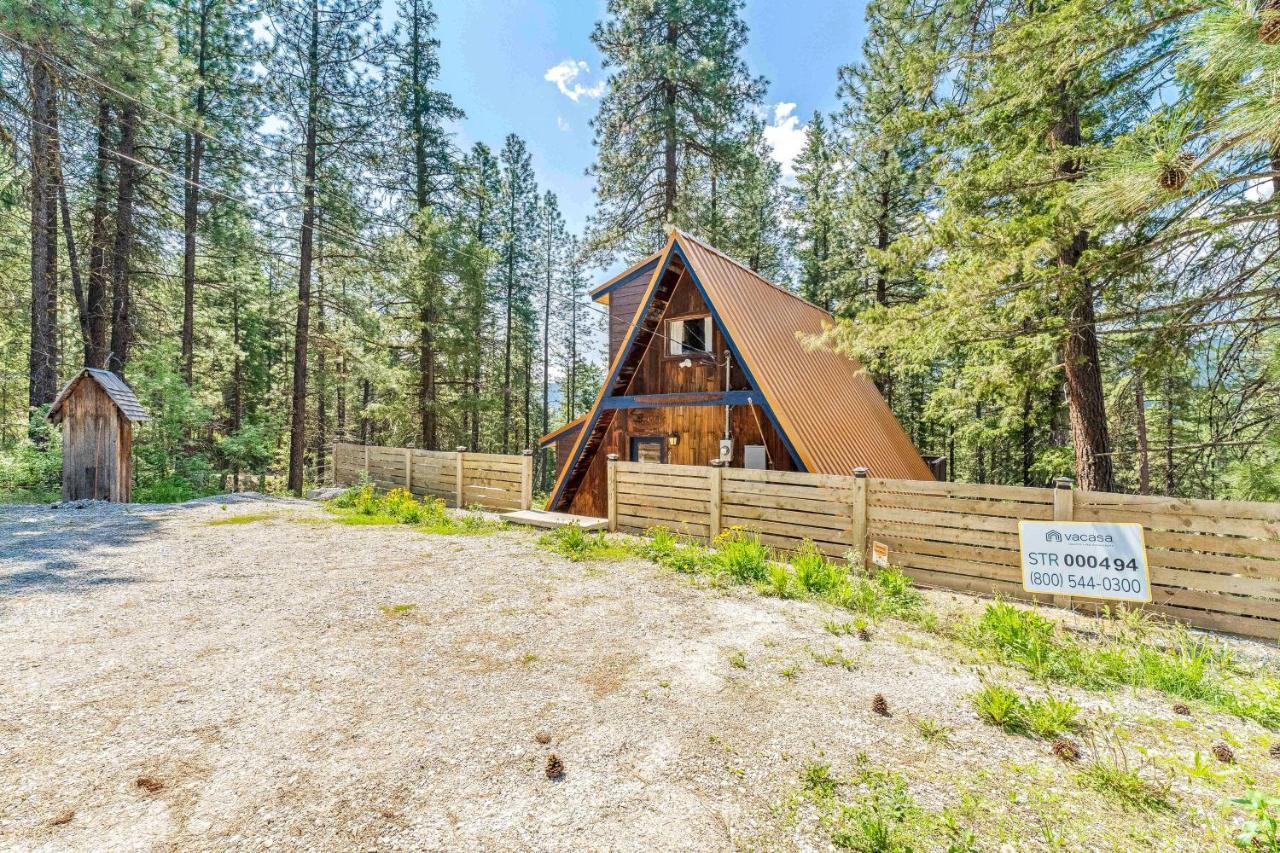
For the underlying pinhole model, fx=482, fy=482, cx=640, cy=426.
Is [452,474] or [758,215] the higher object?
[758,215]

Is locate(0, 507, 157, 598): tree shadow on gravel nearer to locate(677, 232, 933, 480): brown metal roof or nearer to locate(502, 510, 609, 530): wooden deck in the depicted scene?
locate(502, 510, 609, 530): wooden deck

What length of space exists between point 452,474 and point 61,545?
587 centimetres

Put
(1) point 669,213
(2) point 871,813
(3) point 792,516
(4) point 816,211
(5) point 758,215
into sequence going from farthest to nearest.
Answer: (5) point 758,215, (4) point 816,211, (1) point 669,213, (3) point 792,516, (2) point 871,813

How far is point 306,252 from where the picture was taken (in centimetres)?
1346

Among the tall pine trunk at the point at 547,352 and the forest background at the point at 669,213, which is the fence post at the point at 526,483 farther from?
the tall pine trunk at the point at 547,352

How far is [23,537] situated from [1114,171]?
43.0 feet

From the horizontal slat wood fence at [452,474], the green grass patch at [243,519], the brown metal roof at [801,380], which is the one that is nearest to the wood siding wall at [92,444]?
the green grass patch at [243,519]

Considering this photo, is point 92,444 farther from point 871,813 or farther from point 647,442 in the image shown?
point 871,813

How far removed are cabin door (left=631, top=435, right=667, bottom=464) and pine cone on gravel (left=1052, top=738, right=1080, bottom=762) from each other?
772 cm

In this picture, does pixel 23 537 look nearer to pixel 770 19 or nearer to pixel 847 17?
pixel 847 17

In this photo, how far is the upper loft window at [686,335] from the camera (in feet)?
32.5

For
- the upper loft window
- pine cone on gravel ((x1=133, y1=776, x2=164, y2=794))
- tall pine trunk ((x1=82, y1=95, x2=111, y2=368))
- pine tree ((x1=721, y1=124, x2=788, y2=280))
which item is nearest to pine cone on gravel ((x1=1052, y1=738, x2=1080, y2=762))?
pine cone on gravel ((x1=133, y1=776, x2=164, y2=794))

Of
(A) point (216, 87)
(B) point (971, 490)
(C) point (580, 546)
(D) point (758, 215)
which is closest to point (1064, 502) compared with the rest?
(B) point (971, 490)

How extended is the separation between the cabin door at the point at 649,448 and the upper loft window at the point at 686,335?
1845mm
